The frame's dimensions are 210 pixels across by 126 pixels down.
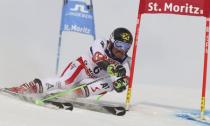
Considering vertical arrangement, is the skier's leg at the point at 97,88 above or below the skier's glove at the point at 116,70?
below

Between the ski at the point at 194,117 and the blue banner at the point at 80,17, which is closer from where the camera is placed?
the ski at the point at 194,117

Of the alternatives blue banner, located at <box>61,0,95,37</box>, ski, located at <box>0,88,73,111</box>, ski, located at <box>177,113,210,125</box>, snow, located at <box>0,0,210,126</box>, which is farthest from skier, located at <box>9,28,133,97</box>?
blue banner, located at <box>61,0,95,37</box>

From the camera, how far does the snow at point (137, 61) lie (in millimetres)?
7699

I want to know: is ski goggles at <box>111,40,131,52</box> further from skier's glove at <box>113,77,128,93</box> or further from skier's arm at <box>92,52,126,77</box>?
skier's glove at <box>113,77,128,93</box>

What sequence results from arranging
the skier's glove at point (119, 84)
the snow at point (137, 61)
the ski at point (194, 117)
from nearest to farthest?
the snow at point (137, 61) < the ski at point (194, 117) < the skier's glove at point (119, 84)

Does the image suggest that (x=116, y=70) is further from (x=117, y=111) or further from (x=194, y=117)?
(x=194, y=117)

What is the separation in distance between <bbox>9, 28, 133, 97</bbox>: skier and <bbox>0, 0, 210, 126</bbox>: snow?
24.5 inches

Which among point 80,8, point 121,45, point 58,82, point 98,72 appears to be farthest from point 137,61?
point 58,82

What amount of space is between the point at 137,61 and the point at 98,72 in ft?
35.7

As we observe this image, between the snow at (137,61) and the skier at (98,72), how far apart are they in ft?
2.04

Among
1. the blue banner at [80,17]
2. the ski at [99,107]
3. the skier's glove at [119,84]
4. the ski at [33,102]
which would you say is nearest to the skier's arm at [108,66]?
the skier's glove at [119,84]

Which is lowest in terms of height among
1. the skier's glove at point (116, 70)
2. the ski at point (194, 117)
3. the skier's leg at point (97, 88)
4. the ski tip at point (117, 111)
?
the ski at point (194, 117)

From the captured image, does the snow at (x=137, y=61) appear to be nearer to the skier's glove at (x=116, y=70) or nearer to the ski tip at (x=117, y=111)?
the ski tip at (x=117, y=111)

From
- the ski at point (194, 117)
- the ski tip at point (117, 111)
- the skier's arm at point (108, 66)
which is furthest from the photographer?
the skier's arm at point (108, 66)
